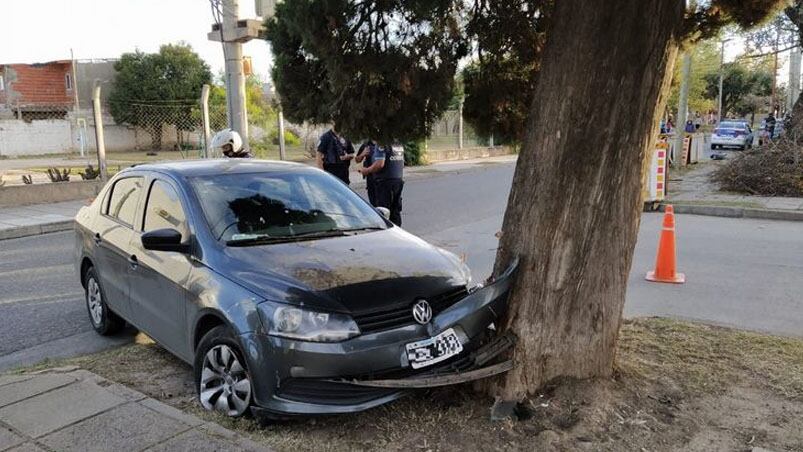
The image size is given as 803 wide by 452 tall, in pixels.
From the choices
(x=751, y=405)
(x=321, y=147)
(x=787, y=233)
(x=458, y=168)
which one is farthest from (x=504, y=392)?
(x=458, y=168)

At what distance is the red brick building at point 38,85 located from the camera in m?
39.3

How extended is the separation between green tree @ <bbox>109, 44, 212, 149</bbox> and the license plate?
3263cm

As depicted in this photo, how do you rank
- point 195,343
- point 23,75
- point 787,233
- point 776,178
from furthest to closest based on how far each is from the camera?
point 23,75 < point 776,178 < point 787,233 < point 195,343

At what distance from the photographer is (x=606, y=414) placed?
11.8 feet

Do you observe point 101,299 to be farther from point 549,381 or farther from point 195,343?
point 549,381

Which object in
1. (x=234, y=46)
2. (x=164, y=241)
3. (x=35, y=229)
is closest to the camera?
(x=164, y=241)

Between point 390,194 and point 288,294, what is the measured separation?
526cm

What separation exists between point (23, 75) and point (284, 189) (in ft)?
144

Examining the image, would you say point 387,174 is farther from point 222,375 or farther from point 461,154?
point 461,154

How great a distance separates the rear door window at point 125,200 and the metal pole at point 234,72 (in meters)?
7.11

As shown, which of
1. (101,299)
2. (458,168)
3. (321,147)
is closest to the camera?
(101,299)

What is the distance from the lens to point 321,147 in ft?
29.1

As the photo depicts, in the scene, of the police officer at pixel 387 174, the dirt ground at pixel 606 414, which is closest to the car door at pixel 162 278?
the dirt ground at pixel 606 414

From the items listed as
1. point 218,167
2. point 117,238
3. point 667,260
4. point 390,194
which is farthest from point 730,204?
point 117,238
